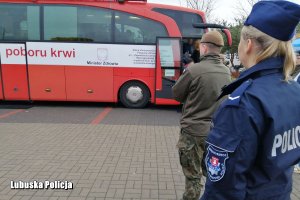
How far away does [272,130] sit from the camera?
52.9 inches

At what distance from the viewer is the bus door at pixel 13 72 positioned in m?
9.88

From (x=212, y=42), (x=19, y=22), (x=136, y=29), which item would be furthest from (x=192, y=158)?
(x=19, y=22)

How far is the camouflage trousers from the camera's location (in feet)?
10.9

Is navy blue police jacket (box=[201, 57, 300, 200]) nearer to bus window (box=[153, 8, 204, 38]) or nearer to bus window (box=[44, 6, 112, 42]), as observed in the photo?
bus window (box=[153, 8, 204, 38])

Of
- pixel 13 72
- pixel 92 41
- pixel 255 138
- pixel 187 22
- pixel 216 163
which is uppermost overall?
pixel 187 22

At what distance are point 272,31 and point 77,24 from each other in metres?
9.21

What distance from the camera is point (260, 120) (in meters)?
1.32

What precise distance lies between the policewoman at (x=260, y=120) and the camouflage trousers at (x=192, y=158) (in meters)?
1.78

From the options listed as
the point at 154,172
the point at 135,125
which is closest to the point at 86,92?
the point at 135,125

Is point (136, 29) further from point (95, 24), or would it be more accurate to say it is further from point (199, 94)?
point (199, 94)

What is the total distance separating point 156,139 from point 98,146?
126 cm
